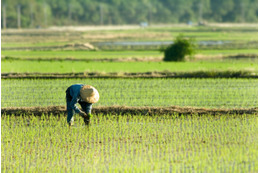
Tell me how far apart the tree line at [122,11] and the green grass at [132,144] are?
39513 millimetres

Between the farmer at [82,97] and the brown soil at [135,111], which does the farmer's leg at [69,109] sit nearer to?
the farmer at [82,97]

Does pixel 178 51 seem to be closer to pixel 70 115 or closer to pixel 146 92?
pixel 146 92

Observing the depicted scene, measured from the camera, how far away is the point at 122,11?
62.9m

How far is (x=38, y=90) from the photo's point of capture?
10711 mm

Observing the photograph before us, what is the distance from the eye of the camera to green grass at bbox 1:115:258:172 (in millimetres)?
5352

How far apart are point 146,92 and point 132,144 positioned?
421cm

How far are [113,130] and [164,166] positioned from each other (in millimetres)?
1775

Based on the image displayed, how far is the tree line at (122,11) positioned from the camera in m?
49.3

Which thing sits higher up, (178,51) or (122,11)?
(122,11)

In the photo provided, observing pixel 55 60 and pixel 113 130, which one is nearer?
pixel 113 130

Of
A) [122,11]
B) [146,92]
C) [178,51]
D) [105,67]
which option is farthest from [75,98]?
[122,11]

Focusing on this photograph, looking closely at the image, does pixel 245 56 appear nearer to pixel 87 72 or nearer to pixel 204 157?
pixel 87 72

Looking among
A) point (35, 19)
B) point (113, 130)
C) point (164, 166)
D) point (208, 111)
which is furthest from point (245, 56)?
point (35, 19)

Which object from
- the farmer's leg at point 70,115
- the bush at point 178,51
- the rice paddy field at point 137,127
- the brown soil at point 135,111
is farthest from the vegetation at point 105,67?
the farmer's leg at point 70,115
